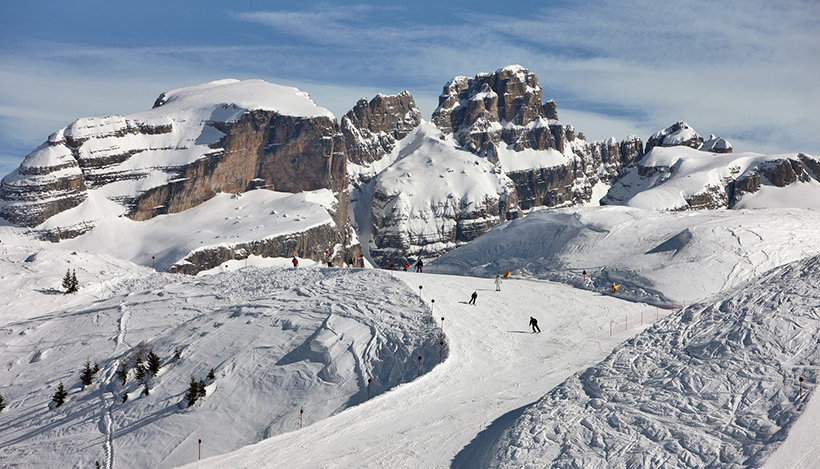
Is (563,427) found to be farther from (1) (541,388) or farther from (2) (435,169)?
(2) (435,169)

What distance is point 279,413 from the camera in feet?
99.3

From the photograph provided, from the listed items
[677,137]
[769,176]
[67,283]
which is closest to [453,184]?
[677,137]

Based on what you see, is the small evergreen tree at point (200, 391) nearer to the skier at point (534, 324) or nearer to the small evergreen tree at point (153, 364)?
the small evergreen tree at point (153, 364)

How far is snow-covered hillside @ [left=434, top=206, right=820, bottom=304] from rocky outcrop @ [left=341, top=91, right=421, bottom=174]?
11868 cm

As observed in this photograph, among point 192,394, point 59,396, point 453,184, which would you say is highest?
point 192,394

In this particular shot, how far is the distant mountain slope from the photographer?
1797 cm

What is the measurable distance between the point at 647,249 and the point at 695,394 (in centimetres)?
3144

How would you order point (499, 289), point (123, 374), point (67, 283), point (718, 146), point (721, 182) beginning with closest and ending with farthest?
point (123, 374) < point (499, 289) < point (67, 283) < point (721, 182) < point (718, 146)

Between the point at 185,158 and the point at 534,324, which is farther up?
the point at 534,324

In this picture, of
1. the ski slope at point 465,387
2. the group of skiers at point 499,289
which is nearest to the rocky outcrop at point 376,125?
the group of skiers at point 499,289

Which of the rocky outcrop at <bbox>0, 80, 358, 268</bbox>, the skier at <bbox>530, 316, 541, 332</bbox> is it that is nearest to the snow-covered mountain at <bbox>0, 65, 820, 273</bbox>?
the rocky outcrop at <bbox>0, 80, 358, 268</bbox>

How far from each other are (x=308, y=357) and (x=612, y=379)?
1640 cm

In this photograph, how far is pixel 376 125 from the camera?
189750 millimetres

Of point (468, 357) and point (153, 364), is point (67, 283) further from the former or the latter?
point (468, 357)
